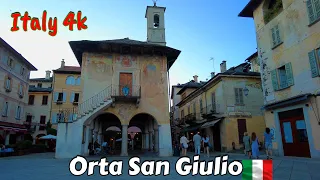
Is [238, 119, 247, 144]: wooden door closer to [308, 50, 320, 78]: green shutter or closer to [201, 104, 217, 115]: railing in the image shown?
[201, 104, 217, 115]: railing

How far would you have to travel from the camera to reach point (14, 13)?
8844mm

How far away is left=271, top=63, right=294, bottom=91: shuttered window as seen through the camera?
1297 centimetres

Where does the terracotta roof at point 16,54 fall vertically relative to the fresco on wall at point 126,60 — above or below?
above

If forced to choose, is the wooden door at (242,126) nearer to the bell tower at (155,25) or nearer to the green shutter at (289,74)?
the green shutter at (289,74)

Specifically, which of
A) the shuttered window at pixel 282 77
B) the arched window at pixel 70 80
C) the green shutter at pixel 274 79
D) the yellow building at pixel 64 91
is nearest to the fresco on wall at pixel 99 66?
the green shutter at pixel 274 79

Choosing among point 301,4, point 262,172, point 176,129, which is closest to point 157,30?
point 301,4

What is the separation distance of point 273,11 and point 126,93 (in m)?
11.3

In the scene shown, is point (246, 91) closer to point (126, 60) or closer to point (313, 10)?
point (313, 10)

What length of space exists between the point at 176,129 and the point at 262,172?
125 ft

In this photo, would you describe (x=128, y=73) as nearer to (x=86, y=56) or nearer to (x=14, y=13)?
(x=86, y=56)

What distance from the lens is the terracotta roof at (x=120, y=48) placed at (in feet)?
54.9

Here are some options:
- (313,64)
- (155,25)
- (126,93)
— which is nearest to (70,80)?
(155,25)

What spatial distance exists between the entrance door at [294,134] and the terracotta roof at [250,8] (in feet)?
25.7

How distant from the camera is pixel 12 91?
1086 inches
